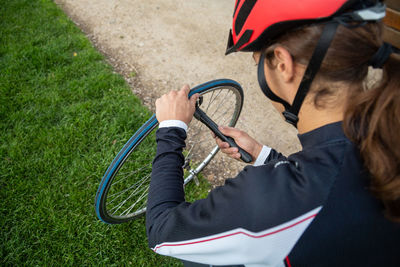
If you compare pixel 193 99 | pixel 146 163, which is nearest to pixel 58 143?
pixel 146 163

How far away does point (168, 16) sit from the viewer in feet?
14.8

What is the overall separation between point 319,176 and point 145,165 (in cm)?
197

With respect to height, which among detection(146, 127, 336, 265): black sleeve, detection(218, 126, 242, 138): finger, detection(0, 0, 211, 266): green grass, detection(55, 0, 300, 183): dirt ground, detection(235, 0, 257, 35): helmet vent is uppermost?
detection(235, 0, 257, 35): helmet vent

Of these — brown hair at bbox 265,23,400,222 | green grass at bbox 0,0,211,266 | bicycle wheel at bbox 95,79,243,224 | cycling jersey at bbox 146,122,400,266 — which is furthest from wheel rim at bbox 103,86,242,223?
cycling jersey at bbox 146,122,400,266

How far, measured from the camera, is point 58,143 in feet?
9.32

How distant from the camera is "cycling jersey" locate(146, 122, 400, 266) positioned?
95 cm

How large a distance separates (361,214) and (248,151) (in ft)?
3.28

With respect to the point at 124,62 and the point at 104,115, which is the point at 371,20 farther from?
the point at 124,62

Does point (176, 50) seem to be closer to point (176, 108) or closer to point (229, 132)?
point (229, 132)

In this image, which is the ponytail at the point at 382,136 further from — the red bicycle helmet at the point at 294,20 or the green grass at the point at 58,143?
the green grass at the point at 58,143

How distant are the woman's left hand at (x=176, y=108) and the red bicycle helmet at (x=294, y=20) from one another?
0.40 metres

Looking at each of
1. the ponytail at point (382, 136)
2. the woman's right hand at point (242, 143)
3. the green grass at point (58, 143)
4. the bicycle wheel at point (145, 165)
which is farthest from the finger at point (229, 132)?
the green grass at point (58, 143)

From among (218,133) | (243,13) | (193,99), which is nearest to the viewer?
(243,13)

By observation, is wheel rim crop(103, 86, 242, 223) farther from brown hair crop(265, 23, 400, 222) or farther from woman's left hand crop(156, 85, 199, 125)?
brown hair crop(265, 23, 400, 222)
